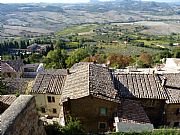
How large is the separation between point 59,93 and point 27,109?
19901 mm

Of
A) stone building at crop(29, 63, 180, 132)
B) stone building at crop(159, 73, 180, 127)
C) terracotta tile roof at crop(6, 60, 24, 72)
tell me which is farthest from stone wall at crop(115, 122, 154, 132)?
terracotta tile roof at crop(6, 60, 24, 72)

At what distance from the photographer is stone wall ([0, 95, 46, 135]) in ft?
62.5

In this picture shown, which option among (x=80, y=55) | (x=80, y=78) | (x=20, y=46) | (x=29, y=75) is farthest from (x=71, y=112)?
(x=20, y=46)

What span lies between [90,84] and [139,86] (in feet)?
24.1

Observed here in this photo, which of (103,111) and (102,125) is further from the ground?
(103,111)

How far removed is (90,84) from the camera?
34.8m

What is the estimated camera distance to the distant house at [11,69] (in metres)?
73.9

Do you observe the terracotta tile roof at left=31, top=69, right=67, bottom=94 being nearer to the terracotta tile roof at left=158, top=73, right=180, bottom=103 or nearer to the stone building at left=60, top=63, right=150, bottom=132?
the stone building at left=60, top=63, right=150, bottom=132

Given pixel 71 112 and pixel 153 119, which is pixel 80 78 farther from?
pixel 153 119

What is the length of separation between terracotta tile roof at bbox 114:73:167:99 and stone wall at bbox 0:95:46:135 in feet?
53.8

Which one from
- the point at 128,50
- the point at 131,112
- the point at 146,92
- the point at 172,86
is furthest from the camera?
the point at 128,50

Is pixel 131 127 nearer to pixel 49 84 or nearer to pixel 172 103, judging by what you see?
pixel 172 103

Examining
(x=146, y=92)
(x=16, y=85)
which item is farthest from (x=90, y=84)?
(x=16, y=85)

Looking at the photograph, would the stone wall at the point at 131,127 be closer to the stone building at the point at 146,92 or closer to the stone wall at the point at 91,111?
the stone wall at the point at 91,111
